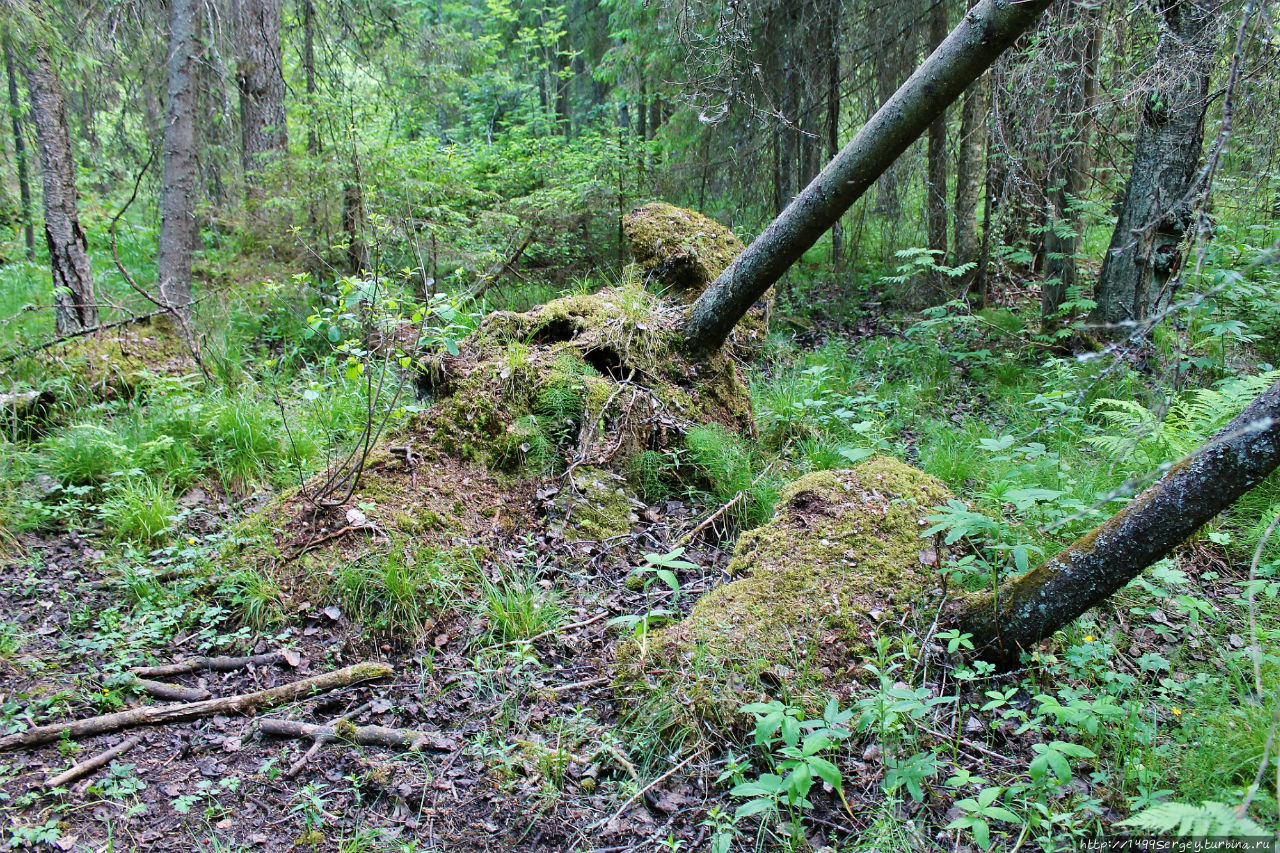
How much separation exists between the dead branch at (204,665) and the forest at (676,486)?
21mm

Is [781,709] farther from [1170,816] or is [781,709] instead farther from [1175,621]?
[1175,621]

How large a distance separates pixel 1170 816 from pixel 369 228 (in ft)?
22.5

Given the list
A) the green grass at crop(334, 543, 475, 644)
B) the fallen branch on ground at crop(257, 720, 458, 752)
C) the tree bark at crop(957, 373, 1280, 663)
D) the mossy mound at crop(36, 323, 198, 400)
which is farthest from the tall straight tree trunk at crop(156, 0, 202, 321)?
the tree bark at crop(957, 373, 1280, 663)

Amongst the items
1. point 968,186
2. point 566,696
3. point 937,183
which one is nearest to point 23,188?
point 566,696

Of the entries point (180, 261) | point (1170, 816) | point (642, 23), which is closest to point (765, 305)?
point (642, 23)

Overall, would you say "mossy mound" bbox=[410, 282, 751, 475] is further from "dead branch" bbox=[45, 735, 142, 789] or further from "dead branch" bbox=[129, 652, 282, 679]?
Answer: "dead branch" bbox=[45, 735, 142, 789]

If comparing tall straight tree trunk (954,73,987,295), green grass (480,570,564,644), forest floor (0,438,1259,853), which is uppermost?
tall straight tree trunk (954,73,987,295)

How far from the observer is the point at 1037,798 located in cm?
212

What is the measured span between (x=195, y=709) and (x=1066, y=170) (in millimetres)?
8049

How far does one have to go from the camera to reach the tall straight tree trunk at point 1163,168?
459cm

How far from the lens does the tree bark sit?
211 centimetres

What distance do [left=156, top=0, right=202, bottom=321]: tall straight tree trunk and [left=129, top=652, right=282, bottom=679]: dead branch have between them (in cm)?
416

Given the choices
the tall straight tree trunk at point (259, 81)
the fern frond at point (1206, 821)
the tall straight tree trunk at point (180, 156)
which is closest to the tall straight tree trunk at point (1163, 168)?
the fern frond at point (1206, 821)

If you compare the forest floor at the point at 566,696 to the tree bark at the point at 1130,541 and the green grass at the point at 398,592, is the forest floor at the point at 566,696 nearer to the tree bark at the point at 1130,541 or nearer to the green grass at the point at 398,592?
the green grass at the point at 398,592
